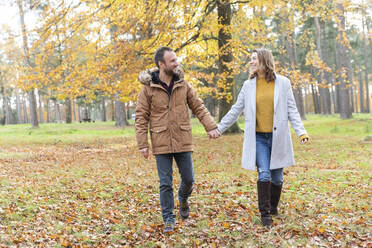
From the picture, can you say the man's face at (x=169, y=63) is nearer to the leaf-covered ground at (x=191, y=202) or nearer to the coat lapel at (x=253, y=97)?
the coat lapel at (x=253, y=97)

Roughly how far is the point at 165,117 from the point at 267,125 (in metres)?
1.32

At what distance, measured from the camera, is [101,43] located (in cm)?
1385

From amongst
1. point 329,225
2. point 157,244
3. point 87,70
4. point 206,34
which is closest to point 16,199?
point 157,244

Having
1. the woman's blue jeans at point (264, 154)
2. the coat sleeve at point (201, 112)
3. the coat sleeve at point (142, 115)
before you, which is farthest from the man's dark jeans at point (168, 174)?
the woman's blue jeans at point (264, 154)

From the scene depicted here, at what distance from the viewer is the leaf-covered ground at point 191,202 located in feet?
14.7

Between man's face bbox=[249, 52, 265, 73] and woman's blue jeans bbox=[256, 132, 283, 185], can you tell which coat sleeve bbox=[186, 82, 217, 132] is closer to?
woman's blue jeans bbox=[256, 132, 283, 185]

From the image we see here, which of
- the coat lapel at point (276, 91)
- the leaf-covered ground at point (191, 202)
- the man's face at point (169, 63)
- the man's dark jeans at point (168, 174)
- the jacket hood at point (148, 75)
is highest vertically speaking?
the man's face at point (169, 63)

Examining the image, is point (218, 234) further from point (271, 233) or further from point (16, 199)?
point (16, 199)

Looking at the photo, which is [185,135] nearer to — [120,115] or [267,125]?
[267,125]

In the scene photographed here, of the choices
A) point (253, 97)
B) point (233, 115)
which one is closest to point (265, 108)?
point (253, 97)

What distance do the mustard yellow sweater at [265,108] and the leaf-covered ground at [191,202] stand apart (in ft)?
4.28

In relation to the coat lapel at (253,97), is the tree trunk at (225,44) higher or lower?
higher

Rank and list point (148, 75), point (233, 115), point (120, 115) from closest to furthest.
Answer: point (148, 75), point (233, 115), point (120, 115)

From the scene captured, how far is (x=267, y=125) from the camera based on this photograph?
466 centimetres
